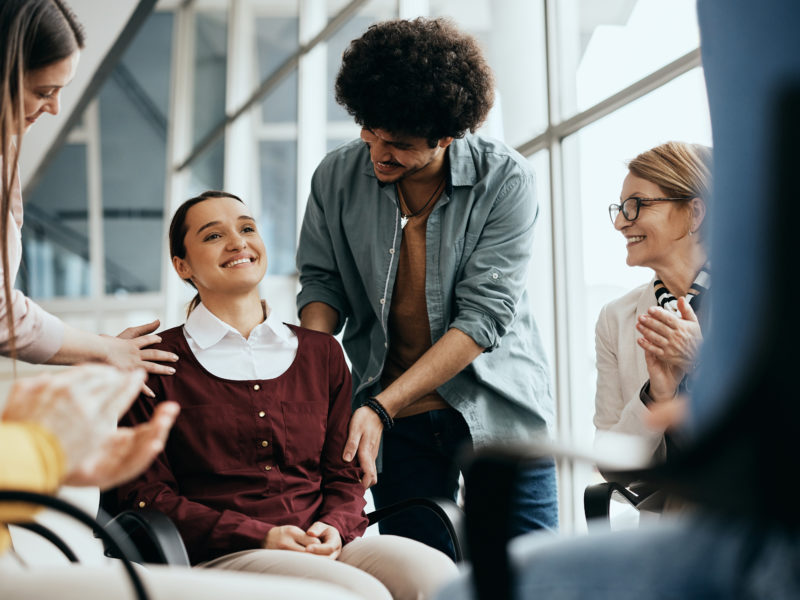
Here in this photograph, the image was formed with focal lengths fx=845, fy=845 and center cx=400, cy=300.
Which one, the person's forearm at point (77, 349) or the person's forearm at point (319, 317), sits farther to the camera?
the person's forearm at point (319, 317)

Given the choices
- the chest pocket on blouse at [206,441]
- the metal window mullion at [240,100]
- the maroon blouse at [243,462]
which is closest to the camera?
the maroon blouse at [243,462]

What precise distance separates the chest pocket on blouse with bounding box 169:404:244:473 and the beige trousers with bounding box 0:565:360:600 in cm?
94

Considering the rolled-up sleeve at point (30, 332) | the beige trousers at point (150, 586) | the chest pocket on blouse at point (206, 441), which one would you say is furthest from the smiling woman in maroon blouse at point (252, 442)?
the beige trousers at point (150, 586)

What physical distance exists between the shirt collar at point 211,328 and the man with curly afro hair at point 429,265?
10.0 inches

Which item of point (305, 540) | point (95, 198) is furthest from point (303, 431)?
point (95, 198)

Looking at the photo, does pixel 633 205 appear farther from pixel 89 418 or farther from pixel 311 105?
pixel 311 105

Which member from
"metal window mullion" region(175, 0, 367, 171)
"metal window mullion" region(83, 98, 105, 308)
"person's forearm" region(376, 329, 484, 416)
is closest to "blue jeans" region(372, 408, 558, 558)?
"person's forearm" region(376, 329, 484, 416)

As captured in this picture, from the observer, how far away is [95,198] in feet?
33.5

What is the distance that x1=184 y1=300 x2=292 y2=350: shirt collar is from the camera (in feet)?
6.77

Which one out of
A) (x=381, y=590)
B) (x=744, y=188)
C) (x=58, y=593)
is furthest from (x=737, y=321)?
(x=381, y=590)

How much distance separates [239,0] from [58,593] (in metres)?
7.37

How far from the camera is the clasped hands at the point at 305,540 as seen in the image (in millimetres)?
1744

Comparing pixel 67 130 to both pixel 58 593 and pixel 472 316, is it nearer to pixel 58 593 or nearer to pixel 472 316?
pixel 472 316

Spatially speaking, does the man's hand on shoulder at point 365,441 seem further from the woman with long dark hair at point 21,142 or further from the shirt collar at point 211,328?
the woman with long dark hair at point 21,142
